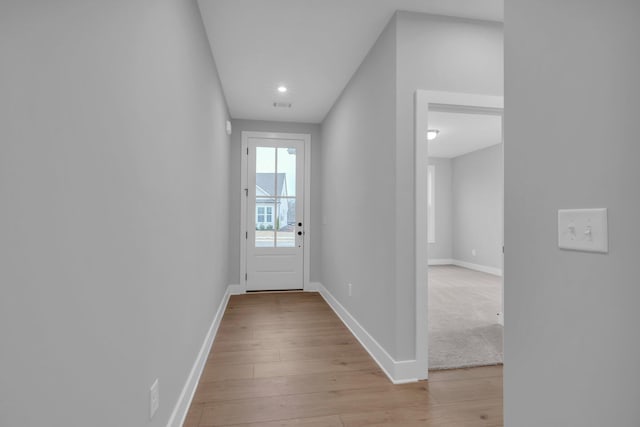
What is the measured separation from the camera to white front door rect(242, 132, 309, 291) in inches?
190

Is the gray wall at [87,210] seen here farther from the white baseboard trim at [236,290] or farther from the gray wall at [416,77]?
the white baseboard trim at [236,290]

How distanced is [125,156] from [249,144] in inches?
153

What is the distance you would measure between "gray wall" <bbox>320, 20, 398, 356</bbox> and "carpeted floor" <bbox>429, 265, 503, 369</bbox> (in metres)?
0.66

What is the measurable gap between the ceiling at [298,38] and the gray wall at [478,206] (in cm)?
442

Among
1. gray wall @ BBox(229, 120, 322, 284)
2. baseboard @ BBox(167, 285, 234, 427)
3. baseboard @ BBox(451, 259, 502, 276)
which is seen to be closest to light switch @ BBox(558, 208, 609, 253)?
baseboard @ BBox(167, 285, 234, 427)

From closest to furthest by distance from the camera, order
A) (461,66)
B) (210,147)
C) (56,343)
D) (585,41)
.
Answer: (56,343)
(585,41)
(461,66)
(210,147)

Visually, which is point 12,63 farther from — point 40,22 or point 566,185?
point 566,185

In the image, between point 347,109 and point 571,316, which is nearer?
point 571,316

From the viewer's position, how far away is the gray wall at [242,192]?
15.6 feet

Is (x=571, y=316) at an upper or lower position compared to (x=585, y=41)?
lower

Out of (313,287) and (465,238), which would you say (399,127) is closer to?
(313,287)

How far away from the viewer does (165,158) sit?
1.47 metres

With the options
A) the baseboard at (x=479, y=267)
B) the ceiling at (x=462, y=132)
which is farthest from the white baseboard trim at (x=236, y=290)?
the baseboard at (x=479, y=267)

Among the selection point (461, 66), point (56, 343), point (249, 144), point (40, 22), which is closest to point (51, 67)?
point (40, 22)
